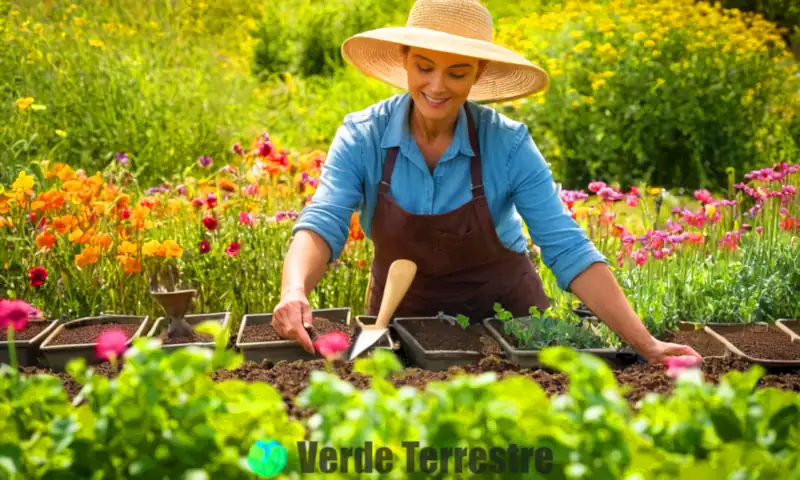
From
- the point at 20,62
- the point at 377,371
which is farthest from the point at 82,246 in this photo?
the point at 20,62

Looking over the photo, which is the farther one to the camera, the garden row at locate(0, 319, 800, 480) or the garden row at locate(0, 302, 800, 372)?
the garden row at locate(0, 302, 800, 372)

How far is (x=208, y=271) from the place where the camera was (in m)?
3.54

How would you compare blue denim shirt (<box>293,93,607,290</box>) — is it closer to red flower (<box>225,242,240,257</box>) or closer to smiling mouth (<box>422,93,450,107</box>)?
smiling mouth (<box>422,93,450,107</box>)

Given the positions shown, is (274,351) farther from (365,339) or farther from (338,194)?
(338,194)

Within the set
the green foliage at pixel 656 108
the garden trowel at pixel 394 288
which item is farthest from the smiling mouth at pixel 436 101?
the green foliage at pixel 656 108

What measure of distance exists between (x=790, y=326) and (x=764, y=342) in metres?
0.23

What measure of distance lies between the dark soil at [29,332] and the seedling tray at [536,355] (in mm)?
1195

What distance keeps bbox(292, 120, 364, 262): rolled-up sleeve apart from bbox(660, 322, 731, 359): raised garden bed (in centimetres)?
97

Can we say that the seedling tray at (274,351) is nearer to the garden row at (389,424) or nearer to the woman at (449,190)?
the woman at (449,190)

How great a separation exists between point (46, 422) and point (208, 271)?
7.34 ft

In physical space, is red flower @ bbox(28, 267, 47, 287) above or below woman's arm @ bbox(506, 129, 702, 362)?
below

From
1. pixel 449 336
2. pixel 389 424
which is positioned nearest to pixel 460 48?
pixel 449 336

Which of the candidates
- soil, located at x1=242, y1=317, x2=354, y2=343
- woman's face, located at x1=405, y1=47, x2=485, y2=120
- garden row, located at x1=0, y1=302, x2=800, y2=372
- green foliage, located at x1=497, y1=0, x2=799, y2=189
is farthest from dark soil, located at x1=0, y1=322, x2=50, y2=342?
green foliage, located at x1=497, y1=0, x2=799, y2=189

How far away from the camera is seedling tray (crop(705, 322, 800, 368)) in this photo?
2.33 metres
